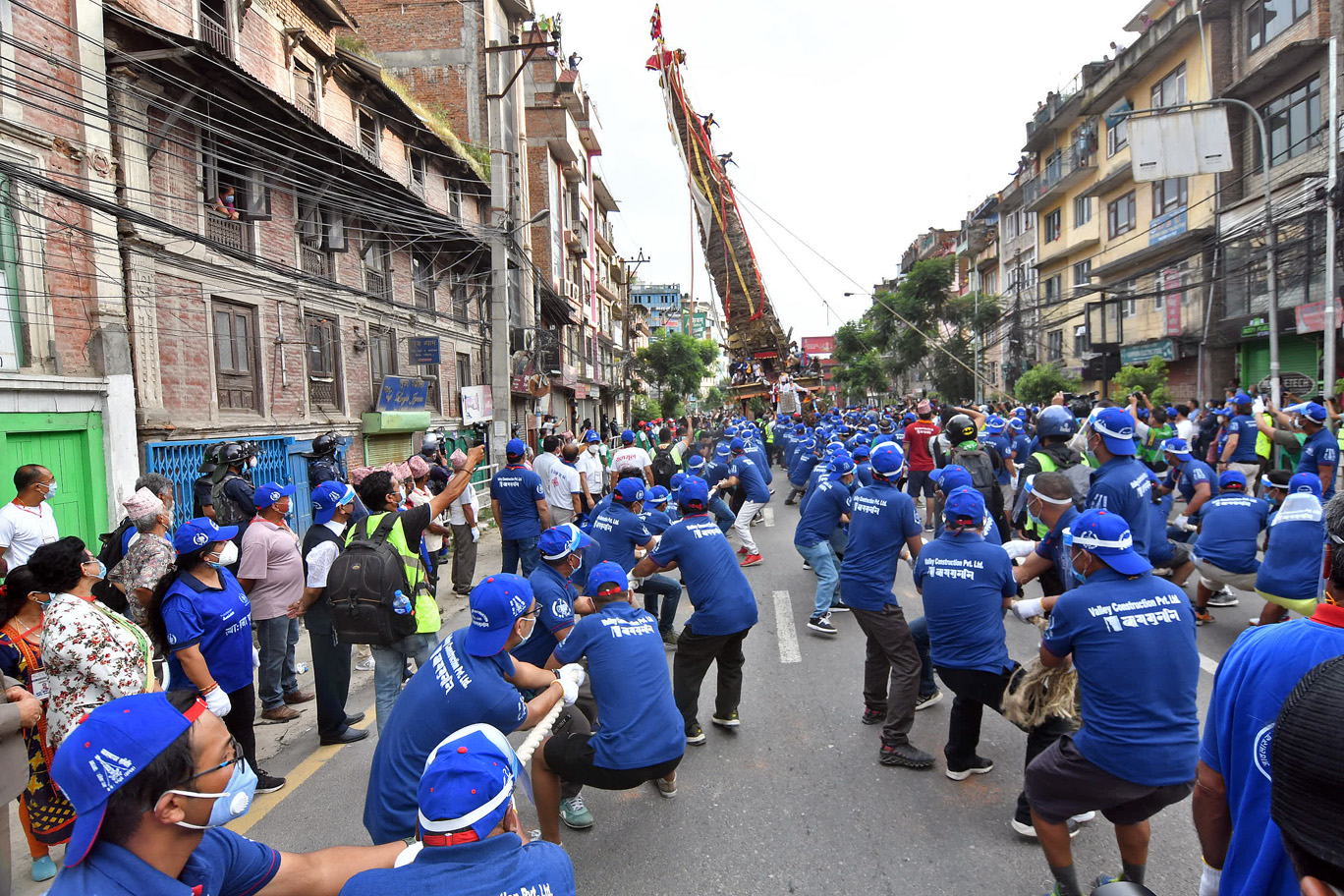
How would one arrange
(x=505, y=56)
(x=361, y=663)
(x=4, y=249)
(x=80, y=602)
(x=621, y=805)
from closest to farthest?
(x=80, y=602) → (x=621, y=805) → (x=361, y=663) → (x=4, y=249) → (x=505, y=56)

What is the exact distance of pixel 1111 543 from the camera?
9.57 ft

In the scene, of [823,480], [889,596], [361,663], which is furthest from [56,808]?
[823,480]

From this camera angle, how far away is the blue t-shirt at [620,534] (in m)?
5.86

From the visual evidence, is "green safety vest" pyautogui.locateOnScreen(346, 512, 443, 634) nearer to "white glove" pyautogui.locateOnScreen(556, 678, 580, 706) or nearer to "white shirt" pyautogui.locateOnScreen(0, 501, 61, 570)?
"white glove" pyautogui.locateOnScreen(556, 678, 580, 706)

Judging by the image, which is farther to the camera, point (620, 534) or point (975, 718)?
point (620, 534)

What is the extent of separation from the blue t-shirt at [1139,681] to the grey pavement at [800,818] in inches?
32.2

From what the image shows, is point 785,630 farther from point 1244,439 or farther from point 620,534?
point 1244,439

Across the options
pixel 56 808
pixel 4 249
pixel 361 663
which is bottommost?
pixel 361 663

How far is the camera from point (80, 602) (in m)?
3.33

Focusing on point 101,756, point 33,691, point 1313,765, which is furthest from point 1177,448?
point 33,691

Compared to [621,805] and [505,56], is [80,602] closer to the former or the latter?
[621,805]

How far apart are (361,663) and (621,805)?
12.5 ft

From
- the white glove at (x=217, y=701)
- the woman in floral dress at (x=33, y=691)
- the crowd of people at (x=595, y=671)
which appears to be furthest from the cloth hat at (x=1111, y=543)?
the woman in floral dress at (x=33, y=691)

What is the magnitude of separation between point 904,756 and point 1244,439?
31.1 feet
